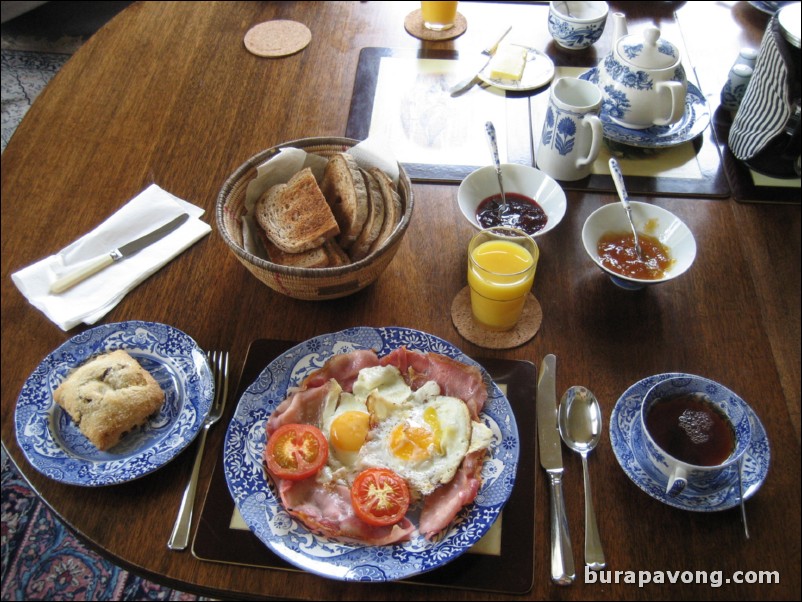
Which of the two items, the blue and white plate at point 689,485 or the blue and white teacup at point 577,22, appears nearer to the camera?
the blue and white plate at point 689,485

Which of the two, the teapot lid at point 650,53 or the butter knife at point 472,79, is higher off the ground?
the teapot lid at point 650,53

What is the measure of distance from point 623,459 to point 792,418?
36cm

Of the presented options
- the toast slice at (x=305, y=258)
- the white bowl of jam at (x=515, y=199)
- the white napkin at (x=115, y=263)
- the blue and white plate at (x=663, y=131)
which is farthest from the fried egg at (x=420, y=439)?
the blue and white plate at (x=663, y=131)

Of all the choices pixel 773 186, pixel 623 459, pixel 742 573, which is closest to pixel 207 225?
pixel 623 459

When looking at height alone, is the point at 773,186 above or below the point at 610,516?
above

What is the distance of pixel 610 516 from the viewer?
39.9 inches

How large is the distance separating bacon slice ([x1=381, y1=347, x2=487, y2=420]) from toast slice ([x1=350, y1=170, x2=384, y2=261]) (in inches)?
10.1

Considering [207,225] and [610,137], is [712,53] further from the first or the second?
[207,225]

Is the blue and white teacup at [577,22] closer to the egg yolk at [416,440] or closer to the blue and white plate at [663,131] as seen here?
the blue and white plate at [663,131]

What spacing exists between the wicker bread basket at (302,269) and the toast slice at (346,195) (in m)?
0.07

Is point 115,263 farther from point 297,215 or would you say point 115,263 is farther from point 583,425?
point 583,425

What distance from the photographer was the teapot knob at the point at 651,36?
1.46 metres

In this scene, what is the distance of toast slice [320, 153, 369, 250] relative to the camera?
127 cm

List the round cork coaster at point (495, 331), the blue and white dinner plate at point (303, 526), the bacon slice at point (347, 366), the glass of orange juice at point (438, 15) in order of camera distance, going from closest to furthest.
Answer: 1. the blue and white dinner plate at point (303, 526)
2. the bacon slice at point (347, 366)
3. the round cork coaster at point (495, 331)
4. the glass of orange juice at point (438, 15)
